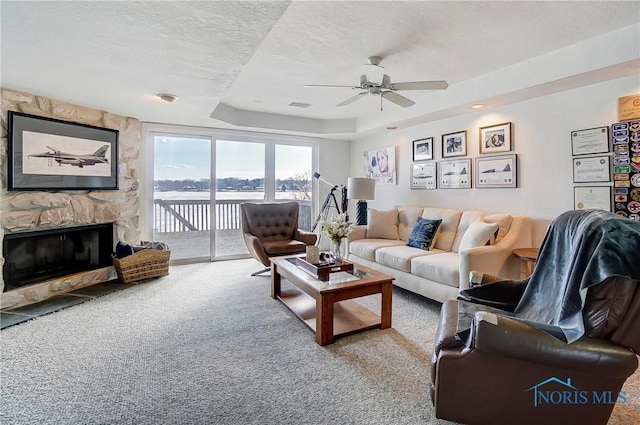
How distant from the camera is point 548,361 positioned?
1331 mm

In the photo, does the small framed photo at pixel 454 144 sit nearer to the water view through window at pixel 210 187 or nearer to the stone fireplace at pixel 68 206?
the water view through window at pixel 210 187

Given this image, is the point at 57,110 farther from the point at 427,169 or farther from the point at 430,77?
the point at 427,169

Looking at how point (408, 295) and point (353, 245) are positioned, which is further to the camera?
point (353, 245)

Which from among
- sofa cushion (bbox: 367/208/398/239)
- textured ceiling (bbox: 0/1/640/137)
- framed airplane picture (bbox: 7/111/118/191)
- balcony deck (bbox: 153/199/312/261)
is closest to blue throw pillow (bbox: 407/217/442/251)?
sofa cushion (bbox: 367/208/398/239)

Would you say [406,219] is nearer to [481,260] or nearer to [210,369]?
[481,260]

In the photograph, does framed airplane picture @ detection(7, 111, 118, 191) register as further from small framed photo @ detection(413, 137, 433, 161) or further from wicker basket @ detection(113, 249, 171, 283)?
small framed photo @ detection(413, 137, 433, 161)

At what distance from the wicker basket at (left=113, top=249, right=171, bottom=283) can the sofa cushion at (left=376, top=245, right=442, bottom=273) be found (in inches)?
111

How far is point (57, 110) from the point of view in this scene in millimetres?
3469

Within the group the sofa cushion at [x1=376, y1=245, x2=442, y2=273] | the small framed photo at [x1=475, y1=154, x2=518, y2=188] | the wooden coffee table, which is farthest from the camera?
the small framed photo at [x1=475, y1=154, x2=518, y2=188]

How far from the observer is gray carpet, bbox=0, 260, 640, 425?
1.67 m

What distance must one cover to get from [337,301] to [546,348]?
4.56ft

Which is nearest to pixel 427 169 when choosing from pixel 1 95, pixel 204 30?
pixel 204 30

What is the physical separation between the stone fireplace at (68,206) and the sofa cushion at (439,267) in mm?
3798

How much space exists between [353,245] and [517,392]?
2899mm
